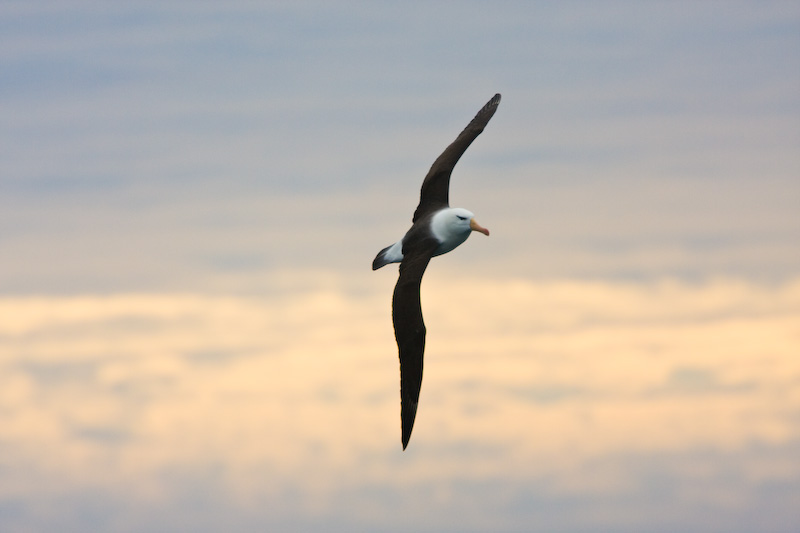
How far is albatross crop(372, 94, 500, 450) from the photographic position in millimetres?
19109

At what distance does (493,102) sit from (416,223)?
218 inches

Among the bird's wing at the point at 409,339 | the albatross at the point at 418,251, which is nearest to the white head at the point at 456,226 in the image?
the albatross at the point at 418,251

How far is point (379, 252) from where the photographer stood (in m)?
22.1

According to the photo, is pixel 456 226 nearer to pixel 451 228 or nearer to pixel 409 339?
pixel 451 228

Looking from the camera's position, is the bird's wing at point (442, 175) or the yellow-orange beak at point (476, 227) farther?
the bird's wing at point (442, 175)

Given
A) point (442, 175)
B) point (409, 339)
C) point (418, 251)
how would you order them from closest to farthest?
point (409, 339) < point (418, 251) < point (442, 175)

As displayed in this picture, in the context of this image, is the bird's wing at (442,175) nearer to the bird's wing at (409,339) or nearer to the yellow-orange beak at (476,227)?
the yellow-orange beak at (476,227)

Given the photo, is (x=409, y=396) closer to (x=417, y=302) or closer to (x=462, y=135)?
(x=417, y=302)

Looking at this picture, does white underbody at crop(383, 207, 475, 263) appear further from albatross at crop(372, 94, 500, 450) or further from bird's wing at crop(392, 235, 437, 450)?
bird's wing at crop(392, 235, 437, 450)

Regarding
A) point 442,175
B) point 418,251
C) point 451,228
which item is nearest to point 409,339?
point 418,251

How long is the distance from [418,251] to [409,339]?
2144 millimetres

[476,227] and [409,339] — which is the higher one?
[476,227]

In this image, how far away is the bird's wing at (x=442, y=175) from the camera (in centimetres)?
2248

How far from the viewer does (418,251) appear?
20.5 m
